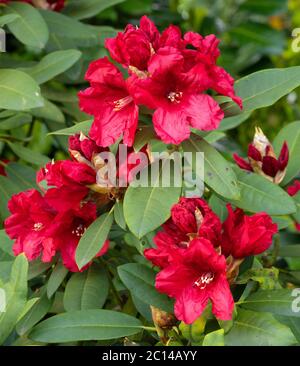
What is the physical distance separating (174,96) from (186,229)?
0.20m

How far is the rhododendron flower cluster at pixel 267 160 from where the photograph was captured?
4.64 ft

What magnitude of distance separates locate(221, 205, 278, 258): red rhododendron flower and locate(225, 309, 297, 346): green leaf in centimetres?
9

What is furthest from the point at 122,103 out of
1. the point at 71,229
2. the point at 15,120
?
the point at 15,120

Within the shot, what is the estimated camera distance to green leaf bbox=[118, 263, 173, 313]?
4.10 feet

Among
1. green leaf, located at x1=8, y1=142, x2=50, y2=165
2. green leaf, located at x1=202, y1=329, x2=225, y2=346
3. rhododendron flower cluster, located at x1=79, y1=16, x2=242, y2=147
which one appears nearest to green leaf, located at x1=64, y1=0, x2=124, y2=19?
green leaf, located at x1=8, y1=142, x2=50, y2=165

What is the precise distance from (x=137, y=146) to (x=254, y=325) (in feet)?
1.06

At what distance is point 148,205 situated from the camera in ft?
3.92

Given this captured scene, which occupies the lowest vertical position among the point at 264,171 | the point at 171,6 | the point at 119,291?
the point at 171,6

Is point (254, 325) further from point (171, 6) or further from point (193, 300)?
point (171, 6)

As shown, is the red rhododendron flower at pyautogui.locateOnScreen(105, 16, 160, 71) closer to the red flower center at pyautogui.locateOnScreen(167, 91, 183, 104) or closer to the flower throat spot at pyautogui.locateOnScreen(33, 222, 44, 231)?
the red flower center at pyautogui.locateOnScreen(167, 91, 183, 104)

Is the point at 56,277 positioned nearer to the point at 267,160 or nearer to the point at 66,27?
the point at 267,160

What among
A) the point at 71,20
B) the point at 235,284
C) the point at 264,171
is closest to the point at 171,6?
the point at 71,20

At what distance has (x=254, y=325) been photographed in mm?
1171
